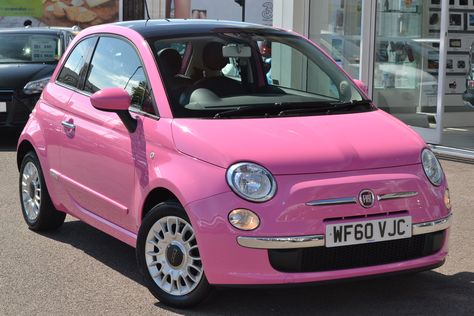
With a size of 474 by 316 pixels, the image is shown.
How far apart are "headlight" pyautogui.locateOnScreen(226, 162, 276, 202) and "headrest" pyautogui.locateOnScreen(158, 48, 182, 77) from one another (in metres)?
1.05

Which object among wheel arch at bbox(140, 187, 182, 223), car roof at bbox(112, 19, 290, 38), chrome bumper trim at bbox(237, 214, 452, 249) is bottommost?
chrome bumper trim at bbox(237, 214, 452, 249)

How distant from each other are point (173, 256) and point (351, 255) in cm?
96

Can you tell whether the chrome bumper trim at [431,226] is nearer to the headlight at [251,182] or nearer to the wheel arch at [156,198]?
the headlight at [251,182]

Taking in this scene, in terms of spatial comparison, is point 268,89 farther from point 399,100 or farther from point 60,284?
point 399,100

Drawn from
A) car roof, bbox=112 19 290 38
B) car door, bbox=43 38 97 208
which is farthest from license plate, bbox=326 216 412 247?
car door, bbox=43 38 97 208

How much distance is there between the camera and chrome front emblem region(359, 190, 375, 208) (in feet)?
12.7

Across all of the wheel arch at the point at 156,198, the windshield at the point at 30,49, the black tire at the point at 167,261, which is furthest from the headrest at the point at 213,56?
the windshield at the point at 30,49

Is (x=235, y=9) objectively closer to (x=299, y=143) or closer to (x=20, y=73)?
(x=20, y=73)

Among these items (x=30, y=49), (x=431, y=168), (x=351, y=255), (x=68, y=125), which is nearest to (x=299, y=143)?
(x=351, y=255)

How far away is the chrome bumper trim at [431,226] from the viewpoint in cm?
402

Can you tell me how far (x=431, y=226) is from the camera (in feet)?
13.4

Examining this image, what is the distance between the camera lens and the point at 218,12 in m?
28.5

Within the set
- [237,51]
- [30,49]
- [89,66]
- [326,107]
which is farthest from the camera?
[30,49]

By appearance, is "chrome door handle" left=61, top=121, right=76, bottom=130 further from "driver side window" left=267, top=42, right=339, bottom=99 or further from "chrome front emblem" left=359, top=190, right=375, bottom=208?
"chrome front emblem" left=359, top=190, right=375, bottom=208
